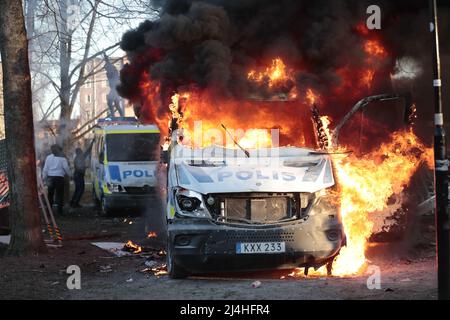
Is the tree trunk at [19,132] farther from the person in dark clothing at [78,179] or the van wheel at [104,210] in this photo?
the person in dark clothing at [78,179]

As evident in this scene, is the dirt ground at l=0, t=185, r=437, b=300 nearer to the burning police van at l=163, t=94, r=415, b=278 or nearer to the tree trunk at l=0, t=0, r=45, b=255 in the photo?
the burning police van at l=163, t=94, r=415, b=278

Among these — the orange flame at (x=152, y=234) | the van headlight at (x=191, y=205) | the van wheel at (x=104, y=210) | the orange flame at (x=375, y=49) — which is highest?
the orange flame at (x=375, y=49)

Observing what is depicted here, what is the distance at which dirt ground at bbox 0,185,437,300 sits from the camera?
703 centimetres

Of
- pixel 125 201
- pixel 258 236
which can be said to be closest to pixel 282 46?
pixel 258 236

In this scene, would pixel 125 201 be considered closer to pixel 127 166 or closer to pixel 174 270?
pixel 127 166

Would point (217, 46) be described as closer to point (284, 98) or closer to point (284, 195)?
point (284, 98)

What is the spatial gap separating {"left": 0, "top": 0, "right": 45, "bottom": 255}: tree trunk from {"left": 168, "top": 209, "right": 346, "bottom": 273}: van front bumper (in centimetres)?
333

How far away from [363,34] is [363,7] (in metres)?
0.47

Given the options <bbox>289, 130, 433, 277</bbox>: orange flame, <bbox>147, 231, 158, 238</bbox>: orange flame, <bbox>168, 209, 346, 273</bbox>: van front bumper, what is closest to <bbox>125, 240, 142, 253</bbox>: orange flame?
<bbox>147, 231, 158, 238</bbox>: orange flame

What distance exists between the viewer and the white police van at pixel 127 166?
17.1 m

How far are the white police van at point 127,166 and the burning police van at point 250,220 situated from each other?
8.96 metres

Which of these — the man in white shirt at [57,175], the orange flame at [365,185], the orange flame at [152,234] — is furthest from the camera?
the man in white shirt at [57,175]

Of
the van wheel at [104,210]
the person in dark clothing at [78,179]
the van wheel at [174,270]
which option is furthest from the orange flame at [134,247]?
the person in dark clothing at [78,179]
